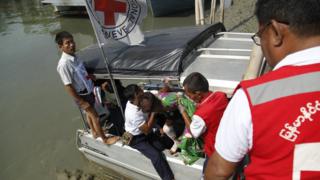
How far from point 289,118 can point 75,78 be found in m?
3.82

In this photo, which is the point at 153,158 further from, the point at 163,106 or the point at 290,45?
the point at 290,45

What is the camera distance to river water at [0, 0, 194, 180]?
260 inches

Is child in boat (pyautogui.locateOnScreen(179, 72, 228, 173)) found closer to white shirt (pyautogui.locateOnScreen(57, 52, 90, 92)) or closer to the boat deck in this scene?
the boat deck

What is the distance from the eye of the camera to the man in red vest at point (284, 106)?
1.16 m

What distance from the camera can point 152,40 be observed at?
4.94m

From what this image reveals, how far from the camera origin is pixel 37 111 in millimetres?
8742

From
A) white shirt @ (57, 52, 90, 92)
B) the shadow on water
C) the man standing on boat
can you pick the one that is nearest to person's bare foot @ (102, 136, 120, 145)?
the man standing on boat

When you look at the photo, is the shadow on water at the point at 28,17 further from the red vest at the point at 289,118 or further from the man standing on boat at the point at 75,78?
the red vest at the point at 289,118

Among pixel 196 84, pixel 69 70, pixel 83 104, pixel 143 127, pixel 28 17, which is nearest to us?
pixel 196 84

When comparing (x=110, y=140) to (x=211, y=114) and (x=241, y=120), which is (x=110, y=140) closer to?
(x=211, y=114)

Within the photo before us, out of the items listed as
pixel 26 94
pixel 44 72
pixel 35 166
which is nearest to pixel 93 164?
pixel 35 166

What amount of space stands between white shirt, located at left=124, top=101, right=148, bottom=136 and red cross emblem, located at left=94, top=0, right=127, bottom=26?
3.45ft

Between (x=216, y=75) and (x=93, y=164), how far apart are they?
3.12 metres

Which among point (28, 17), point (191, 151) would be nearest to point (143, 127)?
A: point (191, 151)
